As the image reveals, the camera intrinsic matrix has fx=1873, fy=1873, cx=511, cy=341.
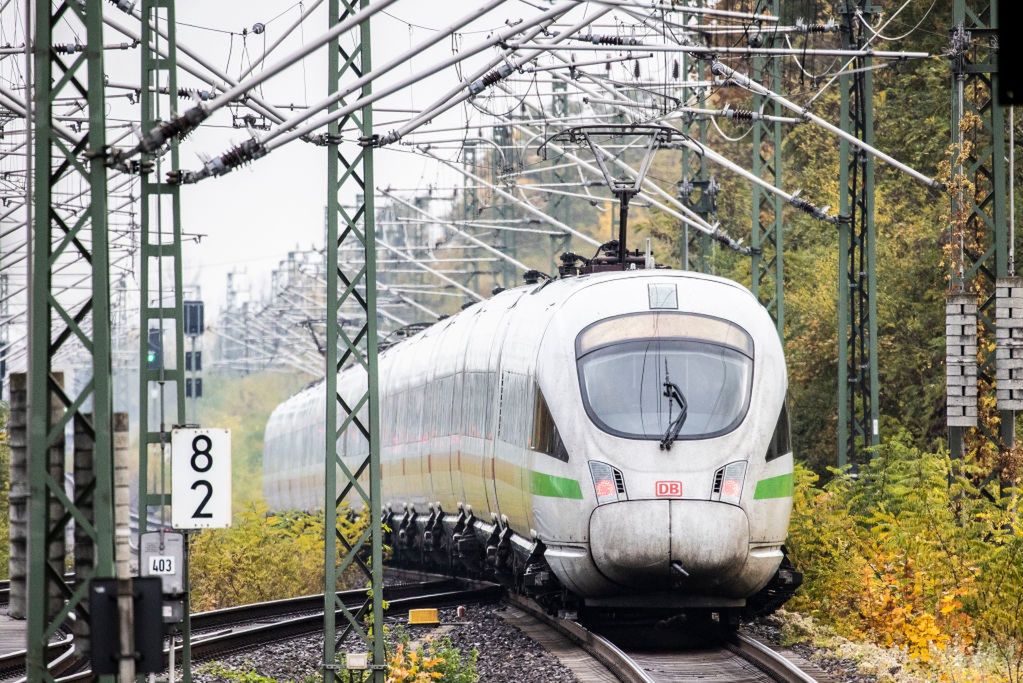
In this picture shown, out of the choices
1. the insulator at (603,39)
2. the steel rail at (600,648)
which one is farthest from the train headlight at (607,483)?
the insulator at (603,39)

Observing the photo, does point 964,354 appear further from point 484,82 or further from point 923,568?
point 484,82

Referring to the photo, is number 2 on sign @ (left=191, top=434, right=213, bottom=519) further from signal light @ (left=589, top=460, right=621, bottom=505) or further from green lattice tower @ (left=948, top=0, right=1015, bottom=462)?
green lattice tower @ (left=948, top=0, right=1015, bottom=462)

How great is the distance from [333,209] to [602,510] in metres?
3.54

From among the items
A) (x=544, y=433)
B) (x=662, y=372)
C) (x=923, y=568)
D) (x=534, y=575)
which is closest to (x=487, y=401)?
(x=534, y=575)

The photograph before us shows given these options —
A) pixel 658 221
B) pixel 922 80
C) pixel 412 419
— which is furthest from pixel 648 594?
pixel 658 221

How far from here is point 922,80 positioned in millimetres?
37750

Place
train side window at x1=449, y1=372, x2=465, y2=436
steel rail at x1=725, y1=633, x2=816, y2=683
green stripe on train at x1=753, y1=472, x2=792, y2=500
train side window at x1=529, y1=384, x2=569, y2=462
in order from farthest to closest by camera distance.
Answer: train side window at x1=449, y1=372, x2=465, y2=436 < train side window at x1=529, y1=384, x2=569, y2=462 < green stripe on train at x1=753, y1=472, x2=792, y2=500 < steel rail at x1=725, y1=633, x2=816, y2=683

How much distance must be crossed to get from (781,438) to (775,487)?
46cm

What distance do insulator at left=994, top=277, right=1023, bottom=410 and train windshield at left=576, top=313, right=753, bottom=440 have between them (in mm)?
3458

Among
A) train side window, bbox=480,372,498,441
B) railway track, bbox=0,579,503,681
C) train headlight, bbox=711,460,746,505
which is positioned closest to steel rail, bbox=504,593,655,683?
train headlight, bbox=711,460,746,505

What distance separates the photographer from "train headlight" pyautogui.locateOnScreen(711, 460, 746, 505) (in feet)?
52.7

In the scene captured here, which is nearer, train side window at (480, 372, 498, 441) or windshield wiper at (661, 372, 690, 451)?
windshield wiper at (661, 372, 690, 451)

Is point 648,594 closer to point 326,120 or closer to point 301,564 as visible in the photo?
point 326,120

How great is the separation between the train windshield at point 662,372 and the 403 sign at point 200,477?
3876 millimetres
